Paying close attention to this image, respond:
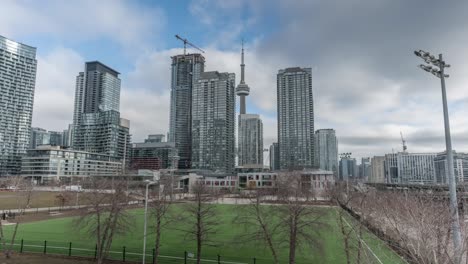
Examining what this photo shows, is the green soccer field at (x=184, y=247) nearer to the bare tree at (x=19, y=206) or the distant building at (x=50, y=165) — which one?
the bare tree at (x=19, y=206)

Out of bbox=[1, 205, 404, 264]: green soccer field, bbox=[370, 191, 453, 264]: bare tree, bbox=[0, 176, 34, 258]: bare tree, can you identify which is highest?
bbox=[370, 191, 453, 264]: bare tree

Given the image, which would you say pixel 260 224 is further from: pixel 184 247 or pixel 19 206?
pixel 19 206

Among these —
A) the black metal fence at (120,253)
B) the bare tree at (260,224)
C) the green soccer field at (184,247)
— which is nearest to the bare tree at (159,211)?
the black metal fence at (120,253)

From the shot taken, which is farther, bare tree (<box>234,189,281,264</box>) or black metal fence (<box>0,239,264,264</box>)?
black metal fence (<box>0,239,264,264</box>)

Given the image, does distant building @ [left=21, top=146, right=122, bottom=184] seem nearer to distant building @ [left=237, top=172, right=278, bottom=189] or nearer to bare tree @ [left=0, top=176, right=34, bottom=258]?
distant building @ [left=237, top=172, right=278, bottom=189]

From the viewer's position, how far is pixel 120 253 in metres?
30.0

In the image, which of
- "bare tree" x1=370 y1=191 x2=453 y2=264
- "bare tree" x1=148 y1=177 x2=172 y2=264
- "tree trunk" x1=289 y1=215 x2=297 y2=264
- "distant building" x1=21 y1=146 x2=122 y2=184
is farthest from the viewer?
"distant building" x1=21 y1=146 x2=122 y2=184

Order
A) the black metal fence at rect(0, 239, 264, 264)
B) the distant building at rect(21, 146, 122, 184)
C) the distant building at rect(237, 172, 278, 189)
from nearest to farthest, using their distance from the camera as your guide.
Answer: the black metal fence at rect(0, 239, 264, 264) → the distant building at rect(237, 172, 278, 189) → the distant building at rect(21, 146, 122, 184)

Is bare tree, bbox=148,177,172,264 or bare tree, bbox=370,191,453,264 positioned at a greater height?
bare tree, bbox=370,191,453,264

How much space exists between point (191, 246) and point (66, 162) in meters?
176

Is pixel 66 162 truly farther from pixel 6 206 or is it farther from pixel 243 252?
pixel 243 252

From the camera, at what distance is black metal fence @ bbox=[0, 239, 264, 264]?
89.1 feet

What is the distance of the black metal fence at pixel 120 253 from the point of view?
2716 centimetres

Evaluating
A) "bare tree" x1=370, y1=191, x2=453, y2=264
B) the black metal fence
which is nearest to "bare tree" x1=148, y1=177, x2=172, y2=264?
the black metal fence
